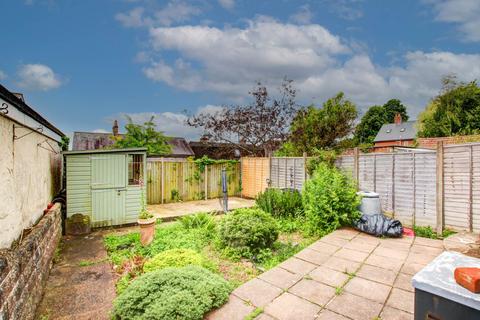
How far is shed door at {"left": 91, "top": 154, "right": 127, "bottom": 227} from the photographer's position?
625cm

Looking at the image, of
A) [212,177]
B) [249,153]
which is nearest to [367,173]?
[212,177]

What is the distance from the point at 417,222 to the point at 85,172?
8118 mm

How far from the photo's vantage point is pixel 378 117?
36.1 m

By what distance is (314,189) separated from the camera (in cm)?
580

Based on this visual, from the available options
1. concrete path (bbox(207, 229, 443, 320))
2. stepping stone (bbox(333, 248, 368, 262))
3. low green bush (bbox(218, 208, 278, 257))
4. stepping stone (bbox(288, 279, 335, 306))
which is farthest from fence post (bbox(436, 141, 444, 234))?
stepping stone (bbox(288, 279, 335, 306))

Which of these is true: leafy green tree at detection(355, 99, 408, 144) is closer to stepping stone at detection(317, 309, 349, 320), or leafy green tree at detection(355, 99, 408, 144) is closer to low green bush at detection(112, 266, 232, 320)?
stepping stone at detection(317, 309, 349, 320)

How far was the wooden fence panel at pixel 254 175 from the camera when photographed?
34.3ft

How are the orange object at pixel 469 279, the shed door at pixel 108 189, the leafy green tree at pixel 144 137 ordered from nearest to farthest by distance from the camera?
the orange object at pixel 469 279
the shed door at pixel 108 189
the leafy green tree at pixel 144 137

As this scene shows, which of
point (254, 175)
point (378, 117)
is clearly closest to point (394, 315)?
point (254, 175)

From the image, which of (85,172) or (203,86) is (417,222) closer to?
(85,172)

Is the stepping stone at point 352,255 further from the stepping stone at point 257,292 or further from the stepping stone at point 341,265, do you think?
the stepping stone at point 257,292

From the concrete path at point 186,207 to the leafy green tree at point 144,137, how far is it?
11.1ft

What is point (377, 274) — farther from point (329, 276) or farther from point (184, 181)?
point (184, 181)

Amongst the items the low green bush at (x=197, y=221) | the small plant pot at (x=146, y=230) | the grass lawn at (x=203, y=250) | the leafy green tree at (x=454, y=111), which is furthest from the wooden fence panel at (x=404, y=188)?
the leafy green tree at (x=454, y=111)
